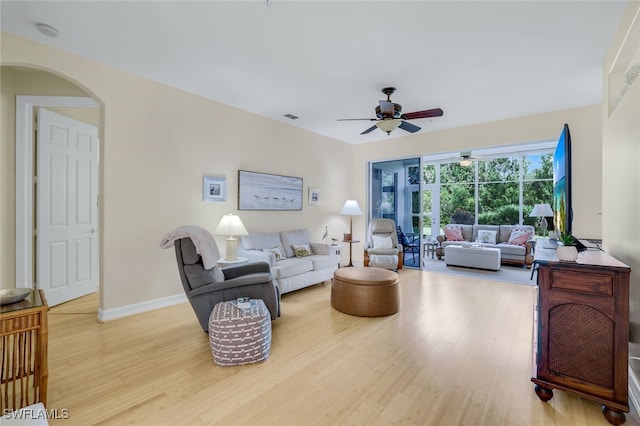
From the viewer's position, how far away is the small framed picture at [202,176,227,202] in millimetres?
3953

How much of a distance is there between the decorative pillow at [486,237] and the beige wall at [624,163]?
4621 millimetres

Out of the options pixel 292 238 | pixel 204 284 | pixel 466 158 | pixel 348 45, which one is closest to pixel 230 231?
pixel 204 284

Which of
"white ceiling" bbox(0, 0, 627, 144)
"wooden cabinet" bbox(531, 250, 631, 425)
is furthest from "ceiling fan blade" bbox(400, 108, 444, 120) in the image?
"wooden cabinet" bbox(531, 250, 631, 425)

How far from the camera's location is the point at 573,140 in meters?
4.22

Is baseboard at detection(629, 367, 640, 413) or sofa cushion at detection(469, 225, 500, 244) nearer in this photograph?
baseboard at detection(629, 367, 640, 413)

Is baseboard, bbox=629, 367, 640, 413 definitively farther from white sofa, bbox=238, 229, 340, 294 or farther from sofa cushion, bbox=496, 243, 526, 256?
sofa cushion, bbox=496, 243, 526, 256

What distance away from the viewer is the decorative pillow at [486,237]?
23.6ft

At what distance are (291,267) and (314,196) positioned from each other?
6.61 feet

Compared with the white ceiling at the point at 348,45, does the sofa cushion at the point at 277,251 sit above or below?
below

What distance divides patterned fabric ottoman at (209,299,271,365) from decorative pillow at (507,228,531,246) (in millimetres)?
6640

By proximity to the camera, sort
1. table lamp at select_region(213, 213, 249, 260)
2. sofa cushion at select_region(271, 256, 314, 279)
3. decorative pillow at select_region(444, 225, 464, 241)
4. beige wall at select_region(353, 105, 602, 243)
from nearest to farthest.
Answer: table lamp at select_region(213, 213, 249, 260) < sofa cushion at select_region(271, 256, 314, 279) < beige wall at select_region(353, 105, 602, 243) < decorative pillow at select_region(444, 225, 464, 241)

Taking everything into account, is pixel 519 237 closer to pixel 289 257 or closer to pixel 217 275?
pixel 289 257

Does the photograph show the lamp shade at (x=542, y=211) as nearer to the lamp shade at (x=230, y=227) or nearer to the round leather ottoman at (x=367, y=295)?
the round leather ottoman at (x=367, y=295)

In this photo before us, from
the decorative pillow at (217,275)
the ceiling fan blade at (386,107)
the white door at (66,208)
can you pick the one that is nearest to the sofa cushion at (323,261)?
the decorative pillow at (217,275)
